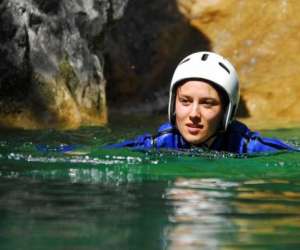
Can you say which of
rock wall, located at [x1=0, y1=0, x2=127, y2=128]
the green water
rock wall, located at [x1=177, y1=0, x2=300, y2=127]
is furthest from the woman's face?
rock wall, located at [x1=177, y1=0, x2=300, y2=127]

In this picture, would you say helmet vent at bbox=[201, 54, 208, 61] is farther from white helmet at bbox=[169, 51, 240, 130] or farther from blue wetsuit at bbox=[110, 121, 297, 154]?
blue wetsuit at bbox=[110, 121, 297, 154]

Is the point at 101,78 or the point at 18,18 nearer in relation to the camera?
the point at 18,18

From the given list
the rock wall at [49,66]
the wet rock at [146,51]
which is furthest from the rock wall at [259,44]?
the rock wall at [49,66]

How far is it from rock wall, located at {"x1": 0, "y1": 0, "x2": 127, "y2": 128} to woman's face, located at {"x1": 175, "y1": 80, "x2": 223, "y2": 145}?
3595 mm

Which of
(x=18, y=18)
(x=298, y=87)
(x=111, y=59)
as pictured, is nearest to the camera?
(x=18, y=18)

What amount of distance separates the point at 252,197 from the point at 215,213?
0.72 metres

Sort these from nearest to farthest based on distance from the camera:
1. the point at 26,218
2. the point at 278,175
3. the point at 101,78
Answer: the point at 26,218, the point at 278,175, the point at 101,78

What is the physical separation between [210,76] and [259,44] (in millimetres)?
8007

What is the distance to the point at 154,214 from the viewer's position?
415 centimetres

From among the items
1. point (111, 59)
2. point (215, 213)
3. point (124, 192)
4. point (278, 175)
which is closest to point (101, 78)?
point (111, 59)

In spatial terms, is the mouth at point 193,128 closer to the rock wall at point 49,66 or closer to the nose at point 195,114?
the nose at point 195,114

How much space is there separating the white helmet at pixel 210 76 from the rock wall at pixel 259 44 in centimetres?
576

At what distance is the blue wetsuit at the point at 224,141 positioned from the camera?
7.26 meters

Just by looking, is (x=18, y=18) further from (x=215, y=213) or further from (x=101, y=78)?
→ (x=215, y=213)
